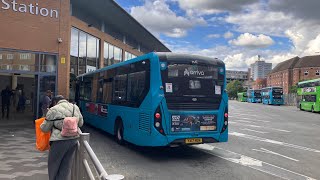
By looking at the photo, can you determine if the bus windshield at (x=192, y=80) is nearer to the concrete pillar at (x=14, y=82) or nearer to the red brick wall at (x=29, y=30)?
the red brick wall at (x=29, y=30)

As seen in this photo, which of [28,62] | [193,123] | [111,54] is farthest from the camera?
[111,54]

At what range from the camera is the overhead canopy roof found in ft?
80.5

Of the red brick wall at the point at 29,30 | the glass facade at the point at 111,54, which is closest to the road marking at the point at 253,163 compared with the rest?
the red brick wall at the point at 29,30

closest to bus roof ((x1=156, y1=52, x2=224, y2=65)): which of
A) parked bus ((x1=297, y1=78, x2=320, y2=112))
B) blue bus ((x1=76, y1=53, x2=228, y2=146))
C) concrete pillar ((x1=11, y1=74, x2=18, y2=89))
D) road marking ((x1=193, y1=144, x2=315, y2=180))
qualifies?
blue bus ((x1=76, y1=53, x2=228, y2=146))

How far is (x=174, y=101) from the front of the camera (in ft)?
30.2

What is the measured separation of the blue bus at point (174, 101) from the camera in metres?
9.03

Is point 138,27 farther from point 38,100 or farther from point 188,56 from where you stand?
point 188,56

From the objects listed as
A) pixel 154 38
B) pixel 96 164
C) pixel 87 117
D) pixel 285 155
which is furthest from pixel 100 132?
pixel 154 38

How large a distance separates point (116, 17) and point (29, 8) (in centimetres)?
1204

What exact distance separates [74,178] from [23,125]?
12.3 m

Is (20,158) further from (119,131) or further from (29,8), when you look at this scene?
(29,8)

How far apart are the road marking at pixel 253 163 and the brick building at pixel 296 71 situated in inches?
4334

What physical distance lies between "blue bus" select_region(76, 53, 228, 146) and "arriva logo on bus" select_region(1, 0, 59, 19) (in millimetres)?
8752

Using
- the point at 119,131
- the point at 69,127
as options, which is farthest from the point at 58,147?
the point at 119,131
